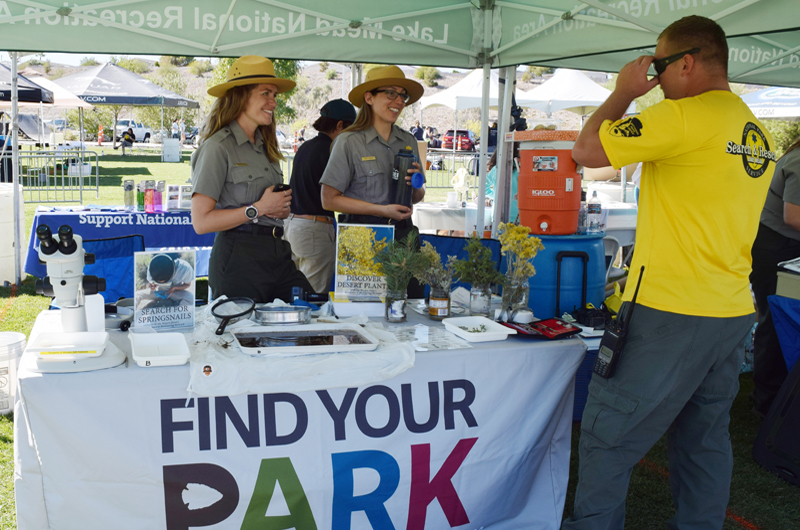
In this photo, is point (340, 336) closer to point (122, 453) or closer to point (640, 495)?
point (122, 453)

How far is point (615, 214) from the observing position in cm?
579

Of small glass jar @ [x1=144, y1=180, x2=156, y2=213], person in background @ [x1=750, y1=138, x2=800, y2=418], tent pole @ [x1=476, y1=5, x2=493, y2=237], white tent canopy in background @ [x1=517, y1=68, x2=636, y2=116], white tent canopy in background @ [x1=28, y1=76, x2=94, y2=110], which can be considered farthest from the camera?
white tent canopy in background @ [x1=28, y1=76, x2=94, y2=110]

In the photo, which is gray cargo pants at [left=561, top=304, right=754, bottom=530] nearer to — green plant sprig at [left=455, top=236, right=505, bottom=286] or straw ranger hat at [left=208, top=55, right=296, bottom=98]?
green plant sprig at [left=455, top=236, right=505, bottom=286]

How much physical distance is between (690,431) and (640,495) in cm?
81

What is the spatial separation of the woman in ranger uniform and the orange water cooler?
3.47 ft

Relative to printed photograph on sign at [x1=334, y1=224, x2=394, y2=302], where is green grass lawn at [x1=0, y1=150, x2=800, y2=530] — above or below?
below

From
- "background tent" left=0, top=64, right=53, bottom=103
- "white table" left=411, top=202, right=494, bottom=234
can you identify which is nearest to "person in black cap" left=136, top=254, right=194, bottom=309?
"white table" left=411, top=202, right=494, bottom=234

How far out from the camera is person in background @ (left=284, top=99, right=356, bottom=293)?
3.63 metres

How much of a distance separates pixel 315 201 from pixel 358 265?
138cm

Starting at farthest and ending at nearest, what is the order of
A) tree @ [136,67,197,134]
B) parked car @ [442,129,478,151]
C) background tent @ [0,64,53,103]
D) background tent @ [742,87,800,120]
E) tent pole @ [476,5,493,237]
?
tree @ [136,67,197,134] < parked car @ [442,129,478,151] < background tent @ [0,64,53,103] < background tent @ [742,87,800,120] < tent pole @ [476,5,493,237]

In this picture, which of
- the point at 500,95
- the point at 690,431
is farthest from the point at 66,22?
the point at 690,431

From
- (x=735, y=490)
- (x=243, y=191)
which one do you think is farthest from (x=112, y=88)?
(x=735, y=490)

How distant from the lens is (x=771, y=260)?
331cm

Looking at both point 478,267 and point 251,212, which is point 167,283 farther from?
point 478,267
